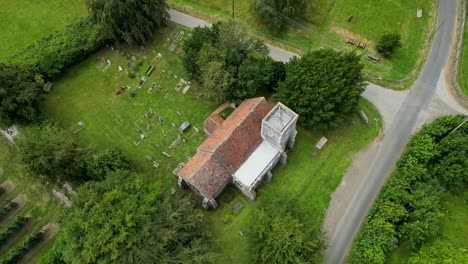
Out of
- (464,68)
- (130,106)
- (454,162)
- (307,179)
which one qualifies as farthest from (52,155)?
(464,68)

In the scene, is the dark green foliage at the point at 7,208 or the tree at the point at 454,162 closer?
the tree at the point at 454,162

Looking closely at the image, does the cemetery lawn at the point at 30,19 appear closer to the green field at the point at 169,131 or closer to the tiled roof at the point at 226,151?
the green field at the point at 169,131

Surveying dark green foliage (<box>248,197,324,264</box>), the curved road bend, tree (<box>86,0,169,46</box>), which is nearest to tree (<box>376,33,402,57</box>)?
the curved road bend

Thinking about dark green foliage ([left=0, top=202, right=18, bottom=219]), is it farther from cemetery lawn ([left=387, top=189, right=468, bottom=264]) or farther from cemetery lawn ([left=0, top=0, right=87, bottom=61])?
cemetery lawn ([left=387, top=189, right=468, bottom=264])

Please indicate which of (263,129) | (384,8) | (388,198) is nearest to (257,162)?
(263,129)

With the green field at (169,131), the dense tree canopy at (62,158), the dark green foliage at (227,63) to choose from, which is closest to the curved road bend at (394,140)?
the green field at (169,131)
